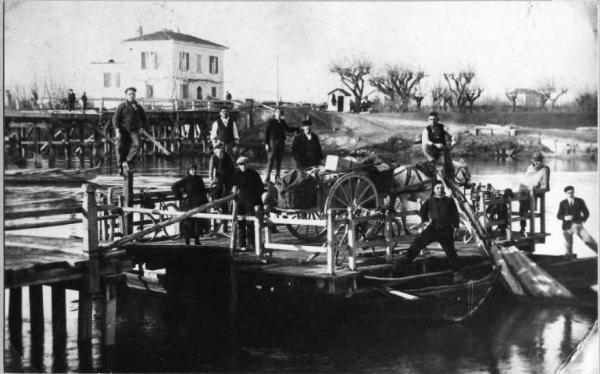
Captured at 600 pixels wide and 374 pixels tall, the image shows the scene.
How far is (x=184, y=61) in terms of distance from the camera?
20.9ft

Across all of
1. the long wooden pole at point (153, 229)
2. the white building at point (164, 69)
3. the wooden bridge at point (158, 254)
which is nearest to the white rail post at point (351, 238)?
the wooden bridge at point (158, 254)

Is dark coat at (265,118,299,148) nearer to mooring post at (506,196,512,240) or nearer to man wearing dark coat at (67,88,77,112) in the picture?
man wearing dark coat at (67,88,77,112)

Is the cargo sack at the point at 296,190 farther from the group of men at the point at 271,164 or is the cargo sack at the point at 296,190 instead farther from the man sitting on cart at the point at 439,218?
the man sitting on cart at the point at 439,218

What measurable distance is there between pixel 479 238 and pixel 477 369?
130 centimetres

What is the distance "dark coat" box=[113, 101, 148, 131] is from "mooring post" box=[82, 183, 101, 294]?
0.60 meters

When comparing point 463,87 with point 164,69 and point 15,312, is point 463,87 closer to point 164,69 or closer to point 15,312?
point 164,69

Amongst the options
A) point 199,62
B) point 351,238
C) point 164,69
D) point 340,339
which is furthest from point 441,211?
point 164,69

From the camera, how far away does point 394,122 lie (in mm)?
6863

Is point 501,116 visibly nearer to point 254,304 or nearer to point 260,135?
point 260,135

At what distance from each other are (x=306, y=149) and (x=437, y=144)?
1063 mm

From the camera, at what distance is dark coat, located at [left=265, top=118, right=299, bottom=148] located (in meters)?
6.92

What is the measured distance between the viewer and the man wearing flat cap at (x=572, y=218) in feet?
19.3

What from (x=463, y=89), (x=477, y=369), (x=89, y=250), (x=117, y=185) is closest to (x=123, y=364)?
(x=89, y=250)

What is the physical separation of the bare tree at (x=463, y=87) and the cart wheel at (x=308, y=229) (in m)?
1.57
